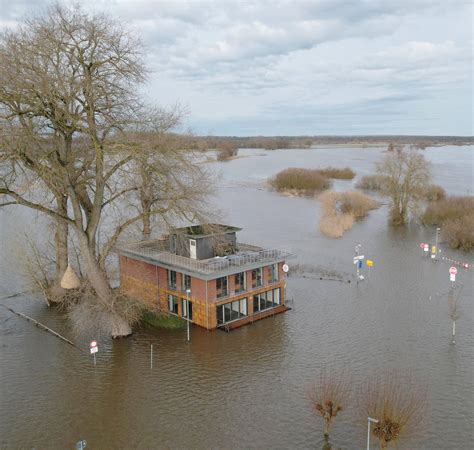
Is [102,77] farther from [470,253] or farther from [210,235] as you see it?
[470,253]

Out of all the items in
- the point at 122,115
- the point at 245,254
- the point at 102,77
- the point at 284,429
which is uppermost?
the point at 102,77

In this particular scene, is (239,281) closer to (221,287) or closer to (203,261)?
(221,287)

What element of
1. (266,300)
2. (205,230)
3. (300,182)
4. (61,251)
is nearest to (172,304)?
(205,230)

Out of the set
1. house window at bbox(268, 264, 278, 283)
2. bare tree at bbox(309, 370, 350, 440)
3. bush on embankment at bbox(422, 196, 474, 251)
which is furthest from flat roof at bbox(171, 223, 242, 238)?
bush on embankment at bbox(422, 196, 474, 251)

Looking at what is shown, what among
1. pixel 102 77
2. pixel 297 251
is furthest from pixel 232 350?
pixel 297 251

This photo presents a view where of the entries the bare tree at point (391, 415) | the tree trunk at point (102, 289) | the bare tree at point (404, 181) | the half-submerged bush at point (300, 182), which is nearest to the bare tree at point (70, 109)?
the tree trunk at point (102, 289)
